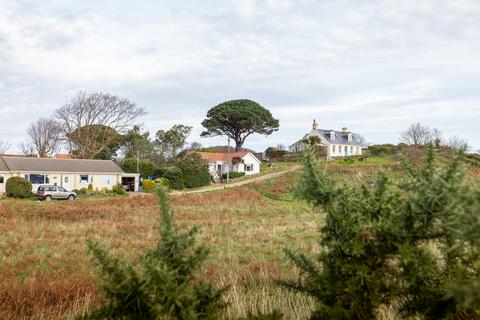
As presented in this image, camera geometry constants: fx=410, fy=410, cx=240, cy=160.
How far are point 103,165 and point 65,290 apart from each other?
41.5 metres

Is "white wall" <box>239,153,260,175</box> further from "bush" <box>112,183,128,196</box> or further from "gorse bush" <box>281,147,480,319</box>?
"gorse bush" <box>281,147,480,319</box>

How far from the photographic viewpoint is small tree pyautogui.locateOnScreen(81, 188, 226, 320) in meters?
1.94

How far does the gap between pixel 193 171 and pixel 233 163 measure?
1093 centimetres

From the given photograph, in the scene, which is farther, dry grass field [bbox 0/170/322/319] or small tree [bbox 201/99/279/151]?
small tree [bbox 201/99/279/151]

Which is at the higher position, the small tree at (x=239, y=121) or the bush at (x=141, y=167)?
the small tree at (x=239, y=121)

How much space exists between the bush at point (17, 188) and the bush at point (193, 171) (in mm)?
16733

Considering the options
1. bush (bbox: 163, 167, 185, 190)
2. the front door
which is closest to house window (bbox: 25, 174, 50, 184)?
the front door

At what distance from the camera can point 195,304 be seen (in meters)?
2.05

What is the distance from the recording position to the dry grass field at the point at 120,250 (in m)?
4.70

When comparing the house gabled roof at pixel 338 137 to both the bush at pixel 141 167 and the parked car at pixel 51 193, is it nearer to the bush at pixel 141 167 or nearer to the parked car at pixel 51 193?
the bush at pixel 141 167

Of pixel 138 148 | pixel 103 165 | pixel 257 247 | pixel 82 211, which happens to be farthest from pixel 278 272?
pixel 138 148

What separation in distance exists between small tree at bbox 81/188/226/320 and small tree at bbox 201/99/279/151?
60.8 metres

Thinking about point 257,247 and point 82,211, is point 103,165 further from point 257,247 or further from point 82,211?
point 257,247

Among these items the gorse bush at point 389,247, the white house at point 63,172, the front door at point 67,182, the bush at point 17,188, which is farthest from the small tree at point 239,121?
the gorse bush at point 389,247
